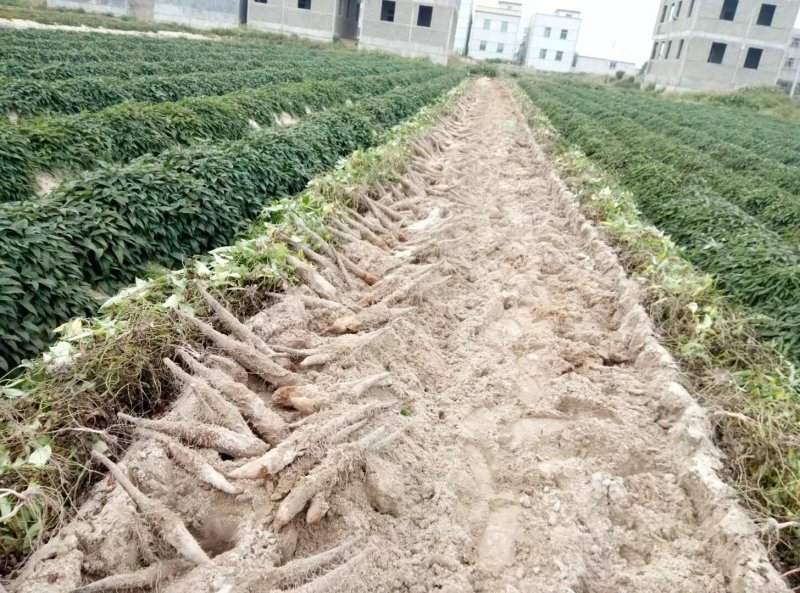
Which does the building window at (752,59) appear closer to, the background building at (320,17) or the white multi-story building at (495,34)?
the background building at (320,17)

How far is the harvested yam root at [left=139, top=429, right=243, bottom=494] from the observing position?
2.58m

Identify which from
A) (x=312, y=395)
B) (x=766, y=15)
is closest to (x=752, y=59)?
(x=766, y=15)

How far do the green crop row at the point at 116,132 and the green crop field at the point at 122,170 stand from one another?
20mm

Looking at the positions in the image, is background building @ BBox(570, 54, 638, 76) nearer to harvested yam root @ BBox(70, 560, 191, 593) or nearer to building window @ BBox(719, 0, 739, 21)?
building window @ BBox(719, 0, 739, 21)

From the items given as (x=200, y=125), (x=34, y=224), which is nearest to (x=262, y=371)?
(x=34, y=224)

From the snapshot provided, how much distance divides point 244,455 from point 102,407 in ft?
2.92

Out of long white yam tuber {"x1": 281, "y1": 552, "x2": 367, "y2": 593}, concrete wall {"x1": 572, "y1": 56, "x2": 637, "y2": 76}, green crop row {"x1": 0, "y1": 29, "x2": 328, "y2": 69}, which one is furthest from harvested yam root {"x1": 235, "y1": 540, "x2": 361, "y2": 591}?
concrete wall {"x1": 572, "y1": 56, "x2": 637, "y2": 76}

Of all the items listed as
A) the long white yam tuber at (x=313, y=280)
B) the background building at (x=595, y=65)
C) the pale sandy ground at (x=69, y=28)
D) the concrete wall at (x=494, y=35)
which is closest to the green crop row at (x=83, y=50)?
the pale sandy ground at (x=69, y=28)

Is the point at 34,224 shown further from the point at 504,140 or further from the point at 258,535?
the point at 504,140

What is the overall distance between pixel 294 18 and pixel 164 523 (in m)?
46.9

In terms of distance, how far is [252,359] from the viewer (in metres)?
3.49

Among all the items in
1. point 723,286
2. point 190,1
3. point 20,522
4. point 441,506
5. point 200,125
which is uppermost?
point 190,1

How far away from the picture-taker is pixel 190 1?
40.3 metres

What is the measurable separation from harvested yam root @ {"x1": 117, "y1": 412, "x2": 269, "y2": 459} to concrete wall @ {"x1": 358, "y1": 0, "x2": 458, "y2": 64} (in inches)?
1805
